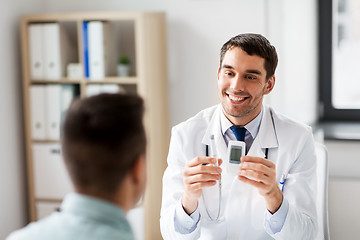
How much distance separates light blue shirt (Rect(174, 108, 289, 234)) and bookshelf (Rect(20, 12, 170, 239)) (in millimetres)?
1081

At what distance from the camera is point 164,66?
313 centimetres

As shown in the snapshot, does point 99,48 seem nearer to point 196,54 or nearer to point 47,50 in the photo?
point 47,50

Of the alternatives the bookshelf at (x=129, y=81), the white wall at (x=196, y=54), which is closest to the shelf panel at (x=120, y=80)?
the bookshelf at (x=129, y=81)

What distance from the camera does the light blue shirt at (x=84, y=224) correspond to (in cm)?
95

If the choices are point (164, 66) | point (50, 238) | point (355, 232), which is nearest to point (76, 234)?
point (50, 238)

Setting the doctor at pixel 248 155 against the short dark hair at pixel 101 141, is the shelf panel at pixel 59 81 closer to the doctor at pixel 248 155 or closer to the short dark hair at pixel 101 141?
the doctor at pixel 248 155

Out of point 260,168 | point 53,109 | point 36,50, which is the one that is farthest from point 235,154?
point 36,50

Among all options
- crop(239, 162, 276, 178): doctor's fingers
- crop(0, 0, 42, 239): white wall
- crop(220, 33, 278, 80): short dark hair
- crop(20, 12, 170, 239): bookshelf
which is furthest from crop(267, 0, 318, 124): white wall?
crop(0, 0, 42, 239): white wall

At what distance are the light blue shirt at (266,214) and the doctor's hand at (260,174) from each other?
60 millimetres

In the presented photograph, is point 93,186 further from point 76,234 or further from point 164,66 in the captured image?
point 164,66

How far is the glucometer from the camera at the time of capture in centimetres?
167

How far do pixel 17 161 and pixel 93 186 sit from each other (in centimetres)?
236

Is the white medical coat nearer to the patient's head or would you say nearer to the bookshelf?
the patient's head

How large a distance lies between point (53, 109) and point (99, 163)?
2177mm
